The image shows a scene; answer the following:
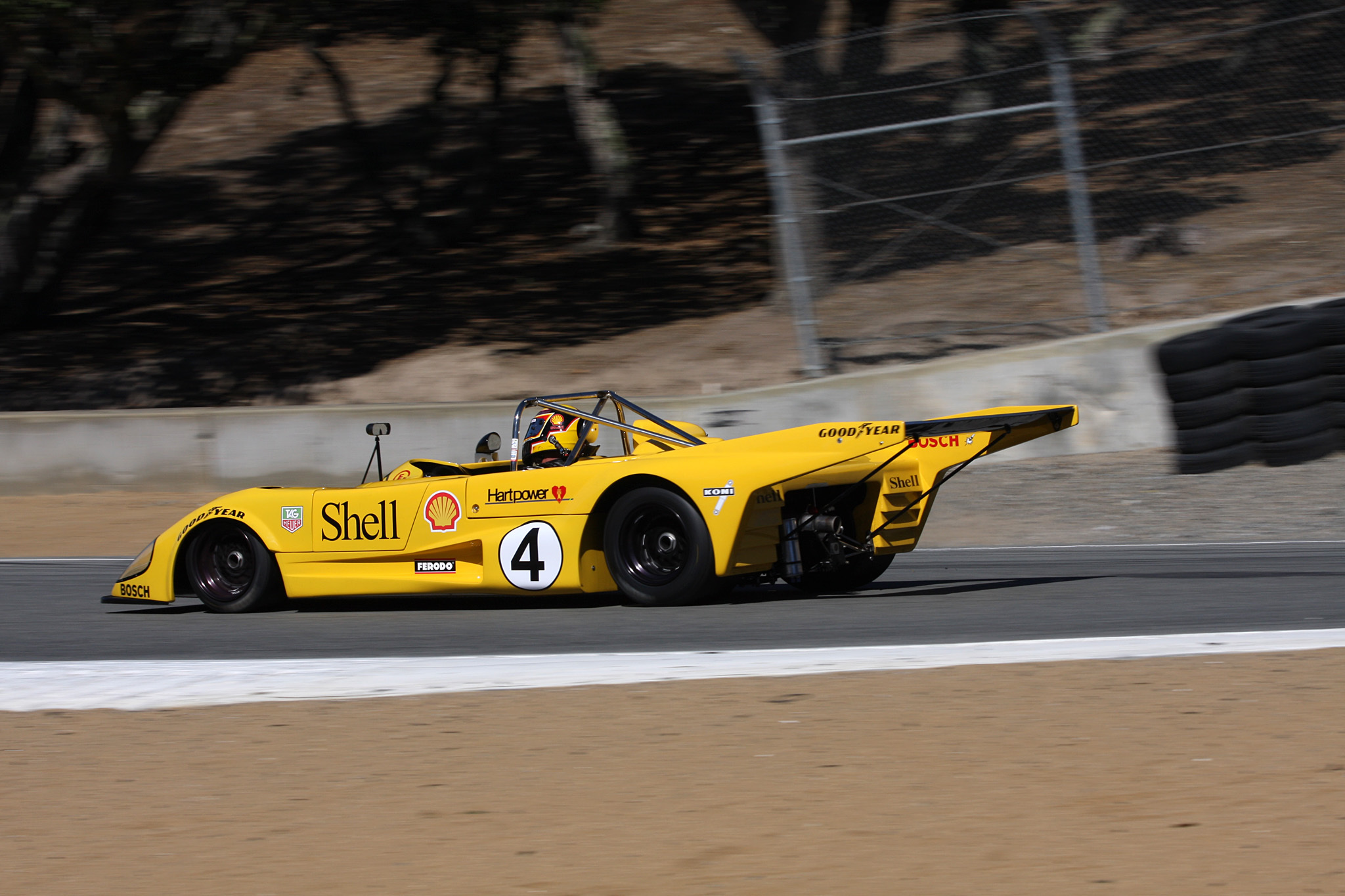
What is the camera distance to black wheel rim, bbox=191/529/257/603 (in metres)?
8.70

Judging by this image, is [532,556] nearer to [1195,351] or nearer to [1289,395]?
[1195,351]

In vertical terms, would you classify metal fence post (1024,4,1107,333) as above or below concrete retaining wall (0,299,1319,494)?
above

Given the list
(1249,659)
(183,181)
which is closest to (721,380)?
(1249,659)

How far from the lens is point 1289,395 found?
36.9ft

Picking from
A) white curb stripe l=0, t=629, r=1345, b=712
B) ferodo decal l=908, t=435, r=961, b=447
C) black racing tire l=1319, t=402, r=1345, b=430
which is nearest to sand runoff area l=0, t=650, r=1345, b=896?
white curb stripe l=0, t=629, r=1345, b=712

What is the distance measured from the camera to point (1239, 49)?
13461 mm

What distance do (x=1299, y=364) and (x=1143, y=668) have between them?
21.5 ft

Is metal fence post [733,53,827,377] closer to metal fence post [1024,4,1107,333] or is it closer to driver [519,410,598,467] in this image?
metal fence post [1024,4,1107,333]

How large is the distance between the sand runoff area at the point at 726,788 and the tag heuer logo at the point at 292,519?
3.00 m

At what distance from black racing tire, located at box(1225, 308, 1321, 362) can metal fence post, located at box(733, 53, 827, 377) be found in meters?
3.75

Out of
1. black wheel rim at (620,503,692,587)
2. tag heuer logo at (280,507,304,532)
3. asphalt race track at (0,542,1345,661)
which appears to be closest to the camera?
asphalt race track at (0,542,1345,661)

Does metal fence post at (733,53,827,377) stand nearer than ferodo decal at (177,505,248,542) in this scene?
No

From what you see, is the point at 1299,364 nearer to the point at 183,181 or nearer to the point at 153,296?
the point at 153,296

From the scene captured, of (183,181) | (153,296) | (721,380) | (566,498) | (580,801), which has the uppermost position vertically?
(183,181)
